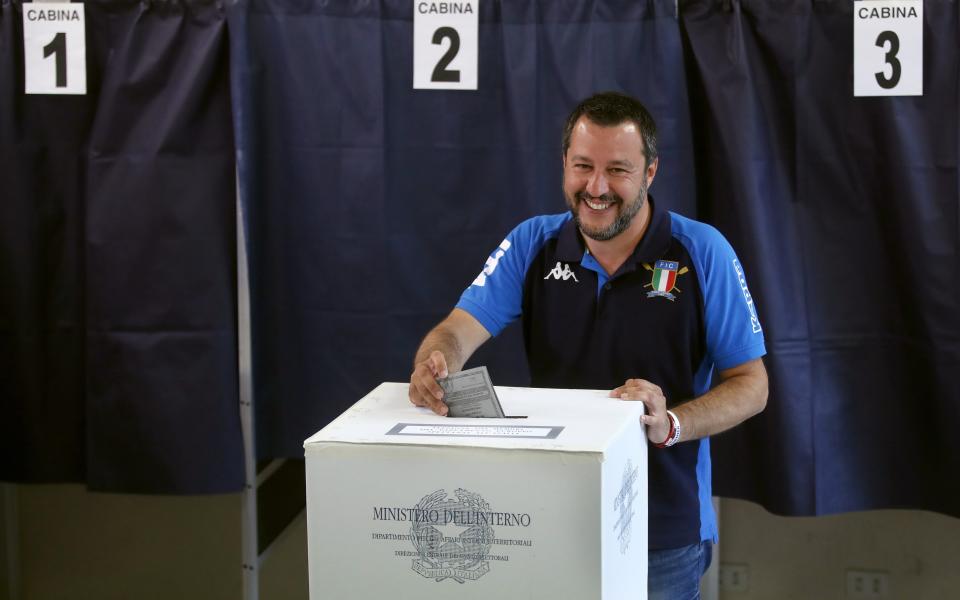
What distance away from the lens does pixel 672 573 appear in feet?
5.80

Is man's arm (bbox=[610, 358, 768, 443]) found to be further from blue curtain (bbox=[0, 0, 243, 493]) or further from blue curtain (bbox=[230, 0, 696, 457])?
blue curtain (bbox=[0, 0, 243, 493])

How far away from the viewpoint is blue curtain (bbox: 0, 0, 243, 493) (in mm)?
2703

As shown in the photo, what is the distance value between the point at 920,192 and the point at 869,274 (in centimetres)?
24

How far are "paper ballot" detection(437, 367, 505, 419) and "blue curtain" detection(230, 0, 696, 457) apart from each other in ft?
4.21

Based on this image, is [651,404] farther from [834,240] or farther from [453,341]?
[834,240]

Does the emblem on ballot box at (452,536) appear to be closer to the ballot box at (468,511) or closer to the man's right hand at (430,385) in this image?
the ballot box at (468,511)

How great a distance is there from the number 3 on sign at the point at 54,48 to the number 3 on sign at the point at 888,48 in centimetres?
197

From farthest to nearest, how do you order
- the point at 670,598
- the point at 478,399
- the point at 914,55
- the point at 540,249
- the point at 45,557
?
the point at 45,557
the point at 914,55
the point at 540,249
the point at 670,598
the point at 478,399

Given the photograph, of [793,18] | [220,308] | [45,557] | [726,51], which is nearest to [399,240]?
[220,308]

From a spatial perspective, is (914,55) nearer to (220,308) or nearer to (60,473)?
(220,308)

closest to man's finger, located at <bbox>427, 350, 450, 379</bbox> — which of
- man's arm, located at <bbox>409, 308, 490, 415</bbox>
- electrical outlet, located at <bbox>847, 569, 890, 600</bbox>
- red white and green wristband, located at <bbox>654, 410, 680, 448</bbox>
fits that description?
man's arm, located at <bbox>409, 308, 490, 415</bbox>

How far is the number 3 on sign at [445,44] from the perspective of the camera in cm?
265

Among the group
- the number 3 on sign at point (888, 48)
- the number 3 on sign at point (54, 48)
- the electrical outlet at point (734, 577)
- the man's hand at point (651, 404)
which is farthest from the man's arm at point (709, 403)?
the number 3 on sign at point (54, 48)

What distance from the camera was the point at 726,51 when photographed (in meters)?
2.61
